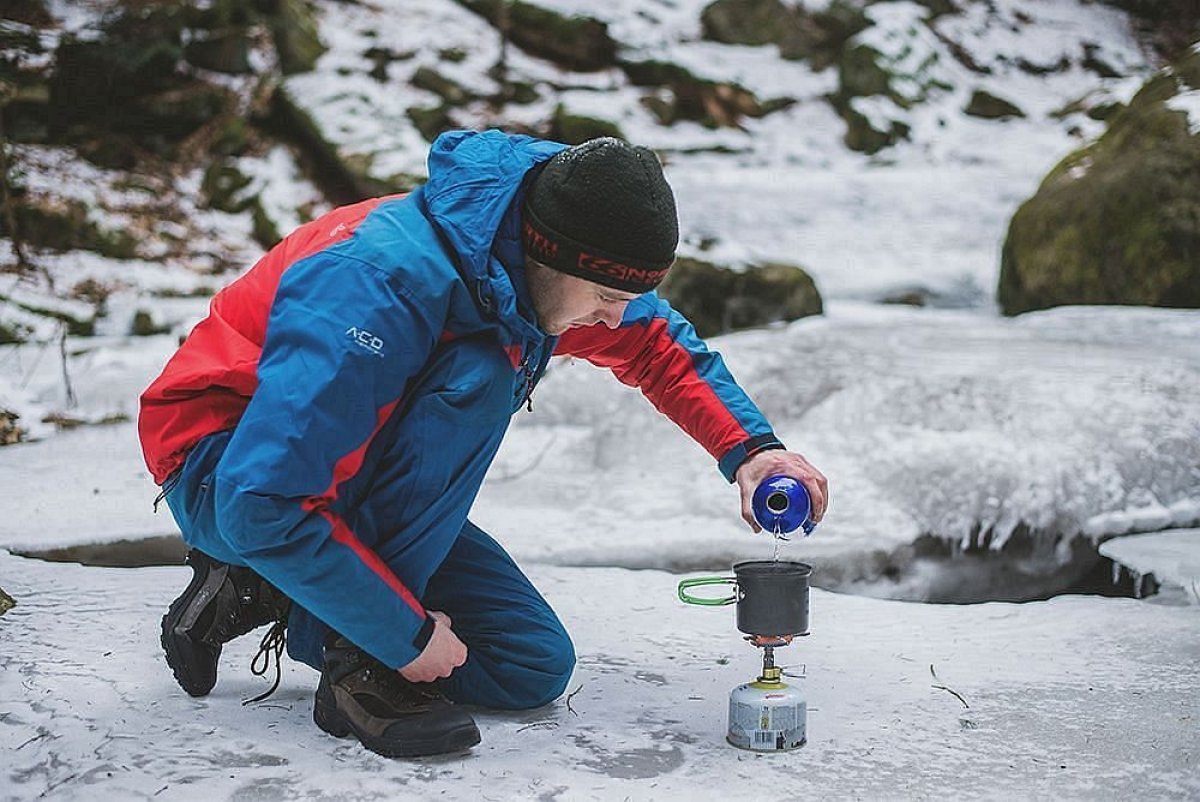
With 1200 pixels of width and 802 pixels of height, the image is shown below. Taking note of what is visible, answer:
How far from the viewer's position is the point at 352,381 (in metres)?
1.72

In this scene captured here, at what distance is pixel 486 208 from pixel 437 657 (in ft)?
2.40

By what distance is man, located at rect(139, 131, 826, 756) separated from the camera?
1.72 m

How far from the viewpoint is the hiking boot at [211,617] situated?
7.16 feet

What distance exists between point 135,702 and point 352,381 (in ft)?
2.96

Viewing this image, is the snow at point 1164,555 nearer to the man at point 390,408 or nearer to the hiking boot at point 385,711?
the man at point 390,408

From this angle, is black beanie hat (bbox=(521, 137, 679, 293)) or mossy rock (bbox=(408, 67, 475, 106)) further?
mossy rock (bbox=(408, 67, 475, 106))

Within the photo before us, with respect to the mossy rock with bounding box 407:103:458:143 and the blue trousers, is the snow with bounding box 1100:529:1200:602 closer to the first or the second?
Answer: the blue trousers

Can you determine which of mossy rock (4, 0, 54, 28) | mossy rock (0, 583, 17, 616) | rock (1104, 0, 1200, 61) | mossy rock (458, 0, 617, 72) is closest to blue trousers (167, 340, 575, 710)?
mossy rock (0, 583, 17, 616)

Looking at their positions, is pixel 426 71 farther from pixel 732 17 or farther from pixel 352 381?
pixel 352 381

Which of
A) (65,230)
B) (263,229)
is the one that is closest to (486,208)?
(65,230)

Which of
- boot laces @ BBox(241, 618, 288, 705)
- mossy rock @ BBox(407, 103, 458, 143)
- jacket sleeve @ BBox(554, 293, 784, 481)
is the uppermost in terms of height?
jacket sleeve @ BBox(554, 293, 784, 481)

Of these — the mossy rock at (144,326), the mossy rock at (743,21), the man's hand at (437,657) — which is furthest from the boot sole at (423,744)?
the mossy rock at (743,21)

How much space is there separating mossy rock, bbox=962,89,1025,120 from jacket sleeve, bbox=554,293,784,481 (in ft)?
36.7

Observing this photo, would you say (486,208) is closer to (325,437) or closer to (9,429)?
(325,437)
